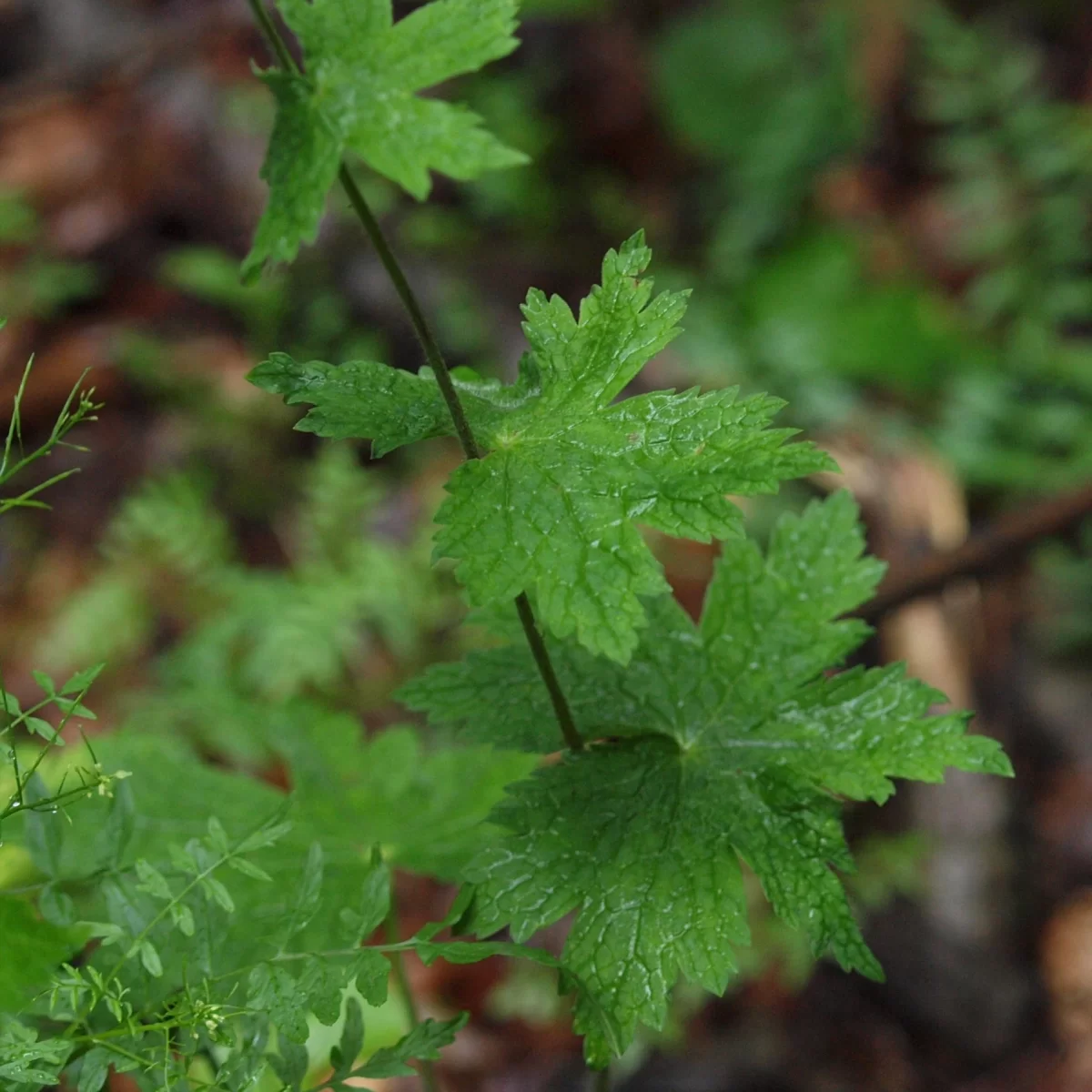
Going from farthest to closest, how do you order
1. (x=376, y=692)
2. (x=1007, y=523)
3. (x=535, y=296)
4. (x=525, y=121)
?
(x=525, y=121) < (x=376, y=692) < (x=1007, y=523) < (x=535, y=296)

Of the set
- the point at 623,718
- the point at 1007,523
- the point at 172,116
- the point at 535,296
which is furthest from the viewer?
the point at 172,116

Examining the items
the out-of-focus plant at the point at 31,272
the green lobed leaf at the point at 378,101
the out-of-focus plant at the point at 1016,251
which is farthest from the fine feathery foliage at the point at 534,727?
the out-of-focus plant at the point at 31,272

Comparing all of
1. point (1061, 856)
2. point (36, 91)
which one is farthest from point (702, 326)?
point (36, 91)

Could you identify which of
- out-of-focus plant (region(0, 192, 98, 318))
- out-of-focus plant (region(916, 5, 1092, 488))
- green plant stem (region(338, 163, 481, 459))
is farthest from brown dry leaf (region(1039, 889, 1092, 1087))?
out-of-focus plant (region(0, 192, 98, 318))

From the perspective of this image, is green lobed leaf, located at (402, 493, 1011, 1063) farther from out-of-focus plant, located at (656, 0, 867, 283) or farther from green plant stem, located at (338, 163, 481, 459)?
out-of-focus plant, located at (656, 0, 867, 283)

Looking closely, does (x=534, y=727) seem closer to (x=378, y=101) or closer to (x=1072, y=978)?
(x=378, y=101)

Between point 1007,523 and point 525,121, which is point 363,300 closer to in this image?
point 525,121

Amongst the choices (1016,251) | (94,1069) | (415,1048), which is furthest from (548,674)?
(1016,251)
